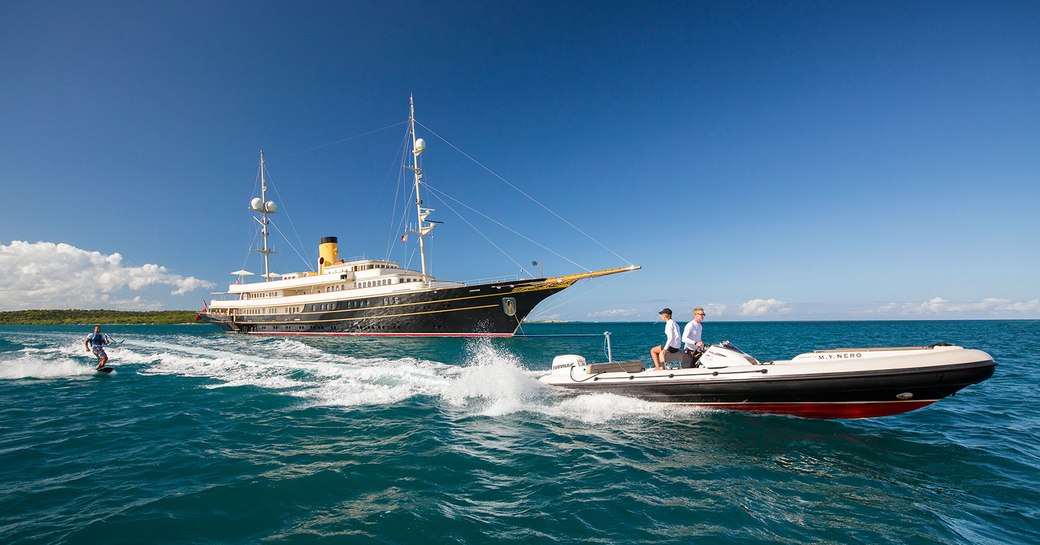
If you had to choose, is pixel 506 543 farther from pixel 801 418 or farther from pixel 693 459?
pixel 801 418

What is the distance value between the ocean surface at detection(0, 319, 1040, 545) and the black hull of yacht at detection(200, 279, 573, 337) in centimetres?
2210

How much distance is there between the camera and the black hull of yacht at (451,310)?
33.7 m

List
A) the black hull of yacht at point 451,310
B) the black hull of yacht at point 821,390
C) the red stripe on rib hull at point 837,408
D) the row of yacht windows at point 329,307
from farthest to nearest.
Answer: the row of yacht windows at point 329,307, the black hull of yacht at point 451,310, the red stripe on rib hull at point 837,408, the black hull of yacht at point 821,390

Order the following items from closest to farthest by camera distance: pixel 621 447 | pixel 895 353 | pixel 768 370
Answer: pixel 621 447 → pixel 895 353 → pixel 768 370

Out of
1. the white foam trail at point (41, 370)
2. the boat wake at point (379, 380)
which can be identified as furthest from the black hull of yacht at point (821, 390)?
the white foam trail at point (41, 370)

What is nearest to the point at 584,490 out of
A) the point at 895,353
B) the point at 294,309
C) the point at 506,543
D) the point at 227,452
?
the point at 506,543

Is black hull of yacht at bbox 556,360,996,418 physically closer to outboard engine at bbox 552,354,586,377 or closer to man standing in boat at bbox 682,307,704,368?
man standing in boat at bbox 682,307,704,368

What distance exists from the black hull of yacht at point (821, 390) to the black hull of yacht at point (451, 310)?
23813mm

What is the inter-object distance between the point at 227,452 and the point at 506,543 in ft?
18.2

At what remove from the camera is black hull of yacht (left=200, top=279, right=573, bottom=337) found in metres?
33.7

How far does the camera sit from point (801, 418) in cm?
905

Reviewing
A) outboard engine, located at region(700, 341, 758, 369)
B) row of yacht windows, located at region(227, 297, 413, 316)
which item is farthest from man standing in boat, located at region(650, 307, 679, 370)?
row of yacht windows, located at region(227, 297, 413, 316)

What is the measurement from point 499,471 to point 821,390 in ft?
22.8

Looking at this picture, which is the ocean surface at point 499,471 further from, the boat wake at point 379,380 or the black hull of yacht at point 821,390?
the black hull of yacht at point 821,390
